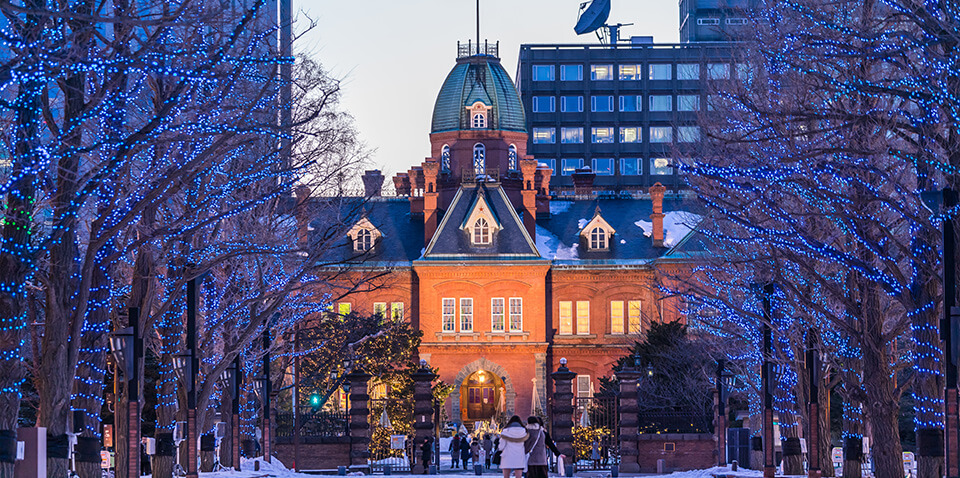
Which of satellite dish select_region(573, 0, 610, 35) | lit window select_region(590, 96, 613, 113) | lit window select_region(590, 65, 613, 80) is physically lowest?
lit window select_region(590, 96, 613, 113)

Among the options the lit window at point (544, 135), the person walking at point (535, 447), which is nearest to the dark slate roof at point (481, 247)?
the lit window at point (544, 135)

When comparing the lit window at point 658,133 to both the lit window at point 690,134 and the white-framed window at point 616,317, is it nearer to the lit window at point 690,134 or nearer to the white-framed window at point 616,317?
the lit window at point 690,134

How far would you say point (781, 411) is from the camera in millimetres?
29891

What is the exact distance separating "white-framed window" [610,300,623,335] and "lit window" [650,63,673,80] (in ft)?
119

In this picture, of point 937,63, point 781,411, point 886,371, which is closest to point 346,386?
point 781,411

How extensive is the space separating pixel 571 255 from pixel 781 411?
39531mm

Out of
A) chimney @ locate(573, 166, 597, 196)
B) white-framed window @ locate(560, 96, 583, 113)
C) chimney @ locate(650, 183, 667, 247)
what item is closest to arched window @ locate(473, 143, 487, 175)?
chimney @ locate(573, 166, 597, 196)

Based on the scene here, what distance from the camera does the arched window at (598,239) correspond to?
69.2 m

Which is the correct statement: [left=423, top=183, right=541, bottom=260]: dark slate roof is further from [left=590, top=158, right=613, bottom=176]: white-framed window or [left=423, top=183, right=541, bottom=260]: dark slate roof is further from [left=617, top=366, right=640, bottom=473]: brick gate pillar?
A: [left=590, top=158, right=613, bottom=176]: white-framed window

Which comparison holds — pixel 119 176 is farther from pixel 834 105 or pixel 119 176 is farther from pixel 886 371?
pixel 886 371

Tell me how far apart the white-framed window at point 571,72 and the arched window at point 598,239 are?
32.9m

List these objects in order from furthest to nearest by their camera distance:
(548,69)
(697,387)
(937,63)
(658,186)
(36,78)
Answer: (548,69)
(658,186)
(697,387)
(937,63)
(36,78)

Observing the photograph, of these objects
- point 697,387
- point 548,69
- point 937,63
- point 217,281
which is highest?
point 548,69

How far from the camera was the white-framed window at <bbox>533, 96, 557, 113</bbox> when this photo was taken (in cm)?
10069
